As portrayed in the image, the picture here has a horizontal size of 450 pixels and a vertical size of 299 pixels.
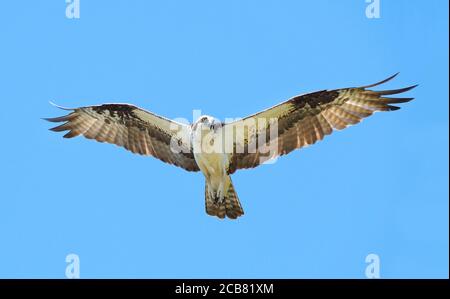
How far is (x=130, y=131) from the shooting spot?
16609 mm

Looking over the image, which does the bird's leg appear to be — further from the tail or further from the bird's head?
the bird's head

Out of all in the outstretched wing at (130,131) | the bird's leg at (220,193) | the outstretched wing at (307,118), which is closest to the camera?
the outstretched wing at (307,118)

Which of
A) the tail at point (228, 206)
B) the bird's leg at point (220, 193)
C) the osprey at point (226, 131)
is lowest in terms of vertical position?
the tail at point (228, 206)

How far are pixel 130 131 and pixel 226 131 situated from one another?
6.91 ft

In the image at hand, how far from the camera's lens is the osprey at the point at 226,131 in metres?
15.5

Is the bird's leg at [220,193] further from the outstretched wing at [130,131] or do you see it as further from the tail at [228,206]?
the outstretched wing at [130,131]

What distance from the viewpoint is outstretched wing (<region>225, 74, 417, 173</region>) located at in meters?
15.5

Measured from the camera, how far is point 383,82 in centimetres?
1469

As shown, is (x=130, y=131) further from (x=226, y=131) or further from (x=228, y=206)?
(x=228, y=206)

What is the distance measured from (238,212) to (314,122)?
2.18 meters

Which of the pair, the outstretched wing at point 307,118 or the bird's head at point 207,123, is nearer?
the bird's head at point 207,123

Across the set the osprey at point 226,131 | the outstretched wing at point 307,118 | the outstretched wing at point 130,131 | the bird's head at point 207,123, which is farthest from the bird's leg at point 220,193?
the bird's head at point 207,123

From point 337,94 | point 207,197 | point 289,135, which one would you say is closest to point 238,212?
point 207,197

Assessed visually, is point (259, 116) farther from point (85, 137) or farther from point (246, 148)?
point (85, 137)
